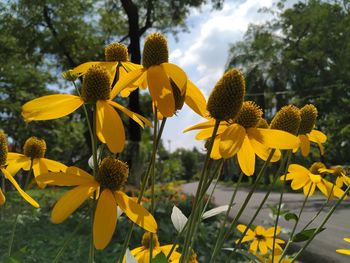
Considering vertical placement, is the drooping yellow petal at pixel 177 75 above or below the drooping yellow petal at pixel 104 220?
above

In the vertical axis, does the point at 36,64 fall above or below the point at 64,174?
above

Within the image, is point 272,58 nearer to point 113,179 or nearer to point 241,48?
point 241,48

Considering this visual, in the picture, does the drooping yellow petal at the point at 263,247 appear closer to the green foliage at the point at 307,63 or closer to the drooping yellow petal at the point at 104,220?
the drooping yellow petal at the point at 104,220

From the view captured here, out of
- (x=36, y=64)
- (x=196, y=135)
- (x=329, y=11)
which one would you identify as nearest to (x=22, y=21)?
(x=36, y=64)

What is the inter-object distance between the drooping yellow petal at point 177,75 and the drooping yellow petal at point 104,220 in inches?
8.5

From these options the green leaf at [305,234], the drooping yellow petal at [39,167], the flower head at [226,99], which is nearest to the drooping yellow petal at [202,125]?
the flower head at [226,99]

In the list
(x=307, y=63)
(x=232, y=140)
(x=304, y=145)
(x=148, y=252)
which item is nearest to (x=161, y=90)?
(x=232, y=140)

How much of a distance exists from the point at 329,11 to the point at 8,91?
1298 centimetres

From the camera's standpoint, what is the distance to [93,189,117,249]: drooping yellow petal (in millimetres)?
667

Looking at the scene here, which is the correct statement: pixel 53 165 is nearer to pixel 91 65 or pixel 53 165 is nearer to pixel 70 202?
pixel 91 65

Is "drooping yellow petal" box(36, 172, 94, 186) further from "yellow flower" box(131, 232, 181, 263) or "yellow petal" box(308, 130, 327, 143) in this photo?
"yellow petal" box(308, 130, 327, 143)

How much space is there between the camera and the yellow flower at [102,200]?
26.9 inches

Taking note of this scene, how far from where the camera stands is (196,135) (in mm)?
953

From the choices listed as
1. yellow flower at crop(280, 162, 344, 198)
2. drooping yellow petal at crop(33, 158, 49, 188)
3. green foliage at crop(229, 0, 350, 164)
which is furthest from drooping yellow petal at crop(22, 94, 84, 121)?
Result: green foliage at crop(229, 0, 350, 164)
